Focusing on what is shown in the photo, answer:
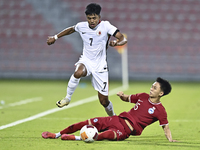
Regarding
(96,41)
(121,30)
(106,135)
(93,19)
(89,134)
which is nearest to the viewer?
(89,134)

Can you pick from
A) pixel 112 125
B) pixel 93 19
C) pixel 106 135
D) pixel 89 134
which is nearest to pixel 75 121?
pixel 93 19

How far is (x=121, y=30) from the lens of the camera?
70.8 ft

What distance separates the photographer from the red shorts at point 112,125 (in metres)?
5.46

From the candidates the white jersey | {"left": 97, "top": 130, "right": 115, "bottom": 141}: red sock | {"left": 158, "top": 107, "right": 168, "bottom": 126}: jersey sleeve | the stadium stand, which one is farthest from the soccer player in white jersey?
the stadium stand

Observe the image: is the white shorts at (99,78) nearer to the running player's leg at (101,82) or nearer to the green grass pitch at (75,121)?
the running player's leg at (101,82)

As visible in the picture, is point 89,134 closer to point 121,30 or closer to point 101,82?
point 101,82

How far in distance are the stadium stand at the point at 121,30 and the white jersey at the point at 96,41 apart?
13865mm

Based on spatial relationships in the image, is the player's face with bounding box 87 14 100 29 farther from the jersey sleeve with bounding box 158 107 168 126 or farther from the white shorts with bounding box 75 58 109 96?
the jersey sleeve with bounding box 158 107 168 126

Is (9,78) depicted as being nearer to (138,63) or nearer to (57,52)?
(57,52)

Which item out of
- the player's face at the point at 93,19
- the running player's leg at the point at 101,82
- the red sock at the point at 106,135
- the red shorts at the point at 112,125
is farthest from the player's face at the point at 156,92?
the player's face at the point at 93,19

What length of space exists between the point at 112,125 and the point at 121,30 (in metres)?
16.4

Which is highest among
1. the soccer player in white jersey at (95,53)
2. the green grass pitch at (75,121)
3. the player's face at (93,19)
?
the player's face at (93,19)

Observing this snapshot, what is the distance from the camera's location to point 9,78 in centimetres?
2078

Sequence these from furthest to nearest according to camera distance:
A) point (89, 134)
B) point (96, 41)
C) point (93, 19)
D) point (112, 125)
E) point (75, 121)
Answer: point (75, 121) → point (96, 41) → point (93, 19) → point (112, 125) → point (89, 134)
